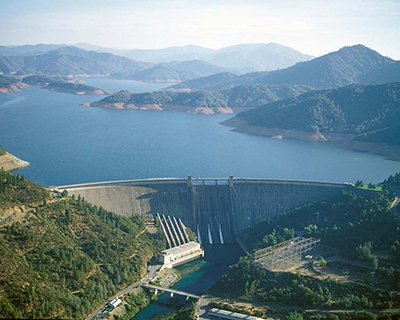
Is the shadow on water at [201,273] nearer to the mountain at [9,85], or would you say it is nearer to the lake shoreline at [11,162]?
the lake shoreline at [11,162]

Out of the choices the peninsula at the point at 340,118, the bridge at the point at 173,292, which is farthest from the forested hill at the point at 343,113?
the bridge at the point at 173,292

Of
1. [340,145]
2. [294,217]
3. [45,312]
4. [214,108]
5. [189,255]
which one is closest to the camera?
[45,312]

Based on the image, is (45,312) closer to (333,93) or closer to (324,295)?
(324,295)

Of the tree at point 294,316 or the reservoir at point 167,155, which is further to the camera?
the reservoir at point 167,155

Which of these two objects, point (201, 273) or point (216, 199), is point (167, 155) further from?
point (201, 273)

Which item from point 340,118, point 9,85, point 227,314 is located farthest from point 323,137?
point 9,85

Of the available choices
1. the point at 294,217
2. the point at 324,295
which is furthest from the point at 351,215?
the point at 324,295

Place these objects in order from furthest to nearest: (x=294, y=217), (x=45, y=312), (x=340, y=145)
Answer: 1. (x=340, y=145)
2. (x=294, y=217)
3. (x=45, y=312)
